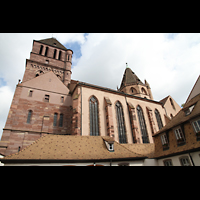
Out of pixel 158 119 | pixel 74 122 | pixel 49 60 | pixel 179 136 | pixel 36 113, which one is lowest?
pixel 179 136

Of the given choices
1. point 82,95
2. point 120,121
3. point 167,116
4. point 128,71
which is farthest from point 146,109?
point 128,71

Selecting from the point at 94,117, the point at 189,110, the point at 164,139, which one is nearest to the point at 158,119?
the point at 94,117

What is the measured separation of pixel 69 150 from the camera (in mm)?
11859

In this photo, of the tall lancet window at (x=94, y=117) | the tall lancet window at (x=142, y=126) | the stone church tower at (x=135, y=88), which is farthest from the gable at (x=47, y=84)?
the stone church tower at (x=135, y=88)

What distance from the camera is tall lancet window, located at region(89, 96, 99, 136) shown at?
63.3 ft

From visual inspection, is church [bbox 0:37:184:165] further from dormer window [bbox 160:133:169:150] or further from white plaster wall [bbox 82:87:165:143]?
dormer window [bbox 160:133:169:150]

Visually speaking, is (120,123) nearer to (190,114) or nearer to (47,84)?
(190,114)

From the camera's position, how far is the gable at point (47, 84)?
20375 mm

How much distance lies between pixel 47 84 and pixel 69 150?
13.0 metres

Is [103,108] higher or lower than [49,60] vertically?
lower

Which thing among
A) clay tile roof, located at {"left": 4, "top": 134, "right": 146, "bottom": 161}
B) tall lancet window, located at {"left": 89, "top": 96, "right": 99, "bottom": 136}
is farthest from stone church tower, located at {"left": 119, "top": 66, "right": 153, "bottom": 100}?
clay tile roof, located at {"left": 4, "top": 134, "right": 146, "bottom": 161}

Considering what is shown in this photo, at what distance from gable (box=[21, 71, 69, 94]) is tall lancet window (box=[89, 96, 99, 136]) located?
4.67 meters
